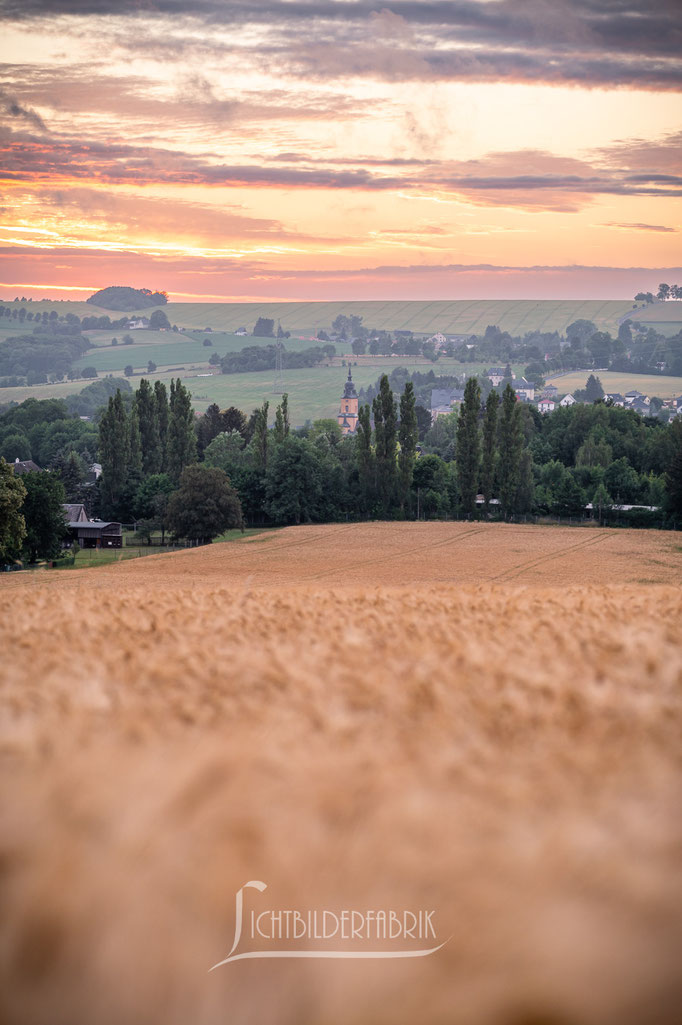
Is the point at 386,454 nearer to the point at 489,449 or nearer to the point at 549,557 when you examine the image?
the point at 489,449

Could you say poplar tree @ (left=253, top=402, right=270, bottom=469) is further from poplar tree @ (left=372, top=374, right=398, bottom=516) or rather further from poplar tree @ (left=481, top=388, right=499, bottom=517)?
poplar tree @ (left=481, top=388, right=499, bottom=517)

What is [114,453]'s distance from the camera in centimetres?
9712

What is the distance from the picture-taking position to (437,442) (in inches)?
6580

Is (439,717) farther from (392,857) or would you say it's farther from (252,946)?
(252,946)

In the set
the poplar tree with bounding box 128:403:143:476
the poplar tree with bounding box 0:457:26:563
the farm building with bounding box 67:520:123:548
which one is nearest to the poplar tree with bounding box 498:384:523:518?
the farm building with bounding box 67:520:123:548

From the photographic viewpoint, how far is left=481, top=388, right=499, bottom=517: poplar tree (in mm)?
83375

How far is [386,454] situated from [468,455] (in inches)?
303

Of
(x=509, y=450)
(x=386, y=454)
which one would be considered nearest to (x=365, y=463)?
(x=386, y=454)

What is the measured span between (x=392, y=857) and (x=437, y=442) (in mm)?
161271

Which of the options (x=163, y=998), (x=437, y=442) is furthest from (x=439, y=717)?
(x=437, y=442)

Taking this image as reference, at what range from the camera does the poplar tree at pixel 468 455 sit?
83.3 m

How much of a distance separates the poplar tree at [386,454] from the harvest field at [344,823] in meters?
72.6

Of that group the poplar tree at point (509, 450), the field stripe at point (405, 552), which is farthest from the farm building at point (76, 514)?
the poplar tree at point (509, 450)
